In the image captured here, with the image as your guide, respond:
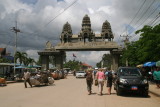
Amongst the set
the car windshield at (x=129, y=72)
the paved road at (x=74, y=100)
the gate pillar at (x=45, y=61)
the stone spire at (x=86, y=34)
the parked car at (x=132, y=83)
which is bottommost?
the paved road at (x=74, y=100)

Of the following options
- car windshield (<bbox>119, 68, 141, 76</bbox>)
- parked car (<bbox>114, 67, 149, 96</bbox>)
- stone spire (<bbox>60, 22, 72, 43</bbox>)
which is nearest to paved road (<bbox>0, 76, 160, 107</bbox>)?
parked car (<bbox>114, 67, 149, 96</bbox>)

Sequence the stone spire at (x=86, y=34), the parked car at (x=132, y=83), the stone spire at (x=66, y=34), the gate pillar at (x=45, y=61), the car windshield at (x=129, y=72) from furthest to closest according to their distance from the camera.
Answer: the stone spire at (x=66, y=34)
the stone spire at (x=86, y=34)
the gate pillar at (x=45, y=61)
the car windshield at (x=129, y=72)
the parked car at (x=132, y=83)

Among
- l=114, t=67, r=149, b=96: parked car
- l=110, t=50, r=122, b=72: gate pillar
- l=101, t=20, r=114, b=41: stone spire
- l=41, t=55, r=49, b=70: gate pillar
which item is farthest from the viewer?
l=101, t=20, r=114, b=41: stone spire

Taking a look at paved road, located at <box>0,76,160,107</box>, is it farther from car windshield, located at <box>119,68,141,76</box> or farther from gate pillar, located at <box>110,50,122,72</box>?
gate pillar, located at <box>110,50,122,72</box>

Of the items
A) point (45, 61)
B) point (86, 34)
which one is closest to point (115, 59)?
point (86, 34)

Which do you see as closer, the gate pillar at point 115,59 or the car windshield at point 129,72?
the car windshield at point 129,72

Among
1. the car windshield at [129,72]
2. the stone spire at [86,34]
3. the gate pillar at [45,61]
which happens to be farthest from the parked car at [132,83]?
the stone spire at [86,34]

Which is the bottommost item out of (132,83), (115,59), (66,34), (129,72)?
(132,83)

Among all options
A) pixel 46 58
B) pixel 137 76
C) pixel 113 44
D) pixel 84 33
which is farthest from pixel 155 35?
pixel 84 33

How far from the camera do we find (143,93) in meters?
13.7

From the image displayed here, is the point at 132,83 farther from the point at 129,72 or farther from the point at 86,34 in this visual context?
the point at 86,34

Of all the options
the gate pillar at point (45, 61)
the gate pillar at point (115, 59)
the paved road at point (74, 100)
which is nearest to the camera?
the paved road at point (74, 100)

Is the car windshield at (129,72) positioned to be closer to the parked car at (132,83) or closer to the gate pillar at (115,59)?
the parked car at (132,83)

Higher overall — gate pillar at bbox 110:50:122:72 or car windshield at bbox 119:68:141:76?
gate pillar at bbox 110:50:122:72
